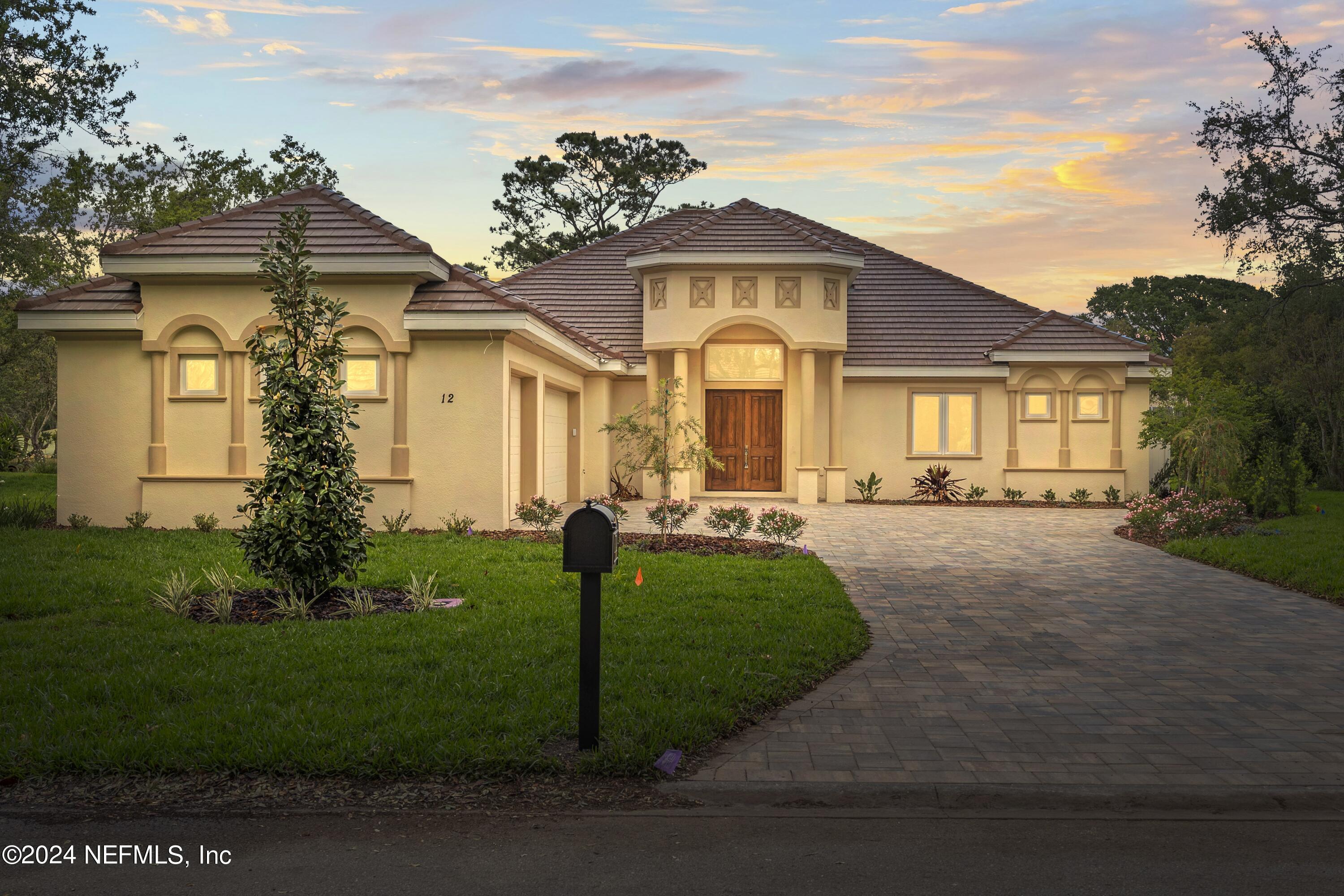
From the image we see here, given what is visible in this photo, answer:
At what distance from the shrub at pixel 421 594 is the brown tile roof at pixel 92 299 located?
9052 mm

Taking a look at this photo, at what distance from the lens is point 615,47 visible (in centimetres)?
1446

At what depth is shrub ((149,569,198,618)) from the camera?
26.9 feet

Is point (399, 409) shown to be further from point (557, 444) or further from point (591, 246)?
point (591, 246)

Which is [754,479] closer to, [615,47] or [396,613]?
[615,47]

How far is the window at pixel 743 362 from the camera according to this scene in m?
23.8

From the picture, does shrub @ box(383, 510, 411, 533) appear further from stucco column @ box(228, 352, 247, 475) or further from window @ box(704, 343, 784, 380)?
window @ box(704, 343, 784, 380)

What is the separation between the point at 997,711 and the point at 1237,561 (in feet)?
27.6

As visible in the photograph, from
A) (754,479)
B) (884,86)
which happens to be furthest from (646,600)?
(754,479)

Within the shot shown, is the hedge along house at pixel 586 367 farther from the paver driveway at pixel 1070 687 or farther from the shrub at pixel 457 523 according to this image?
the paver driveway at pixel 1070 687

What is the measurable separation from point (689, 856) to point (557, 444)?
54.3 feet

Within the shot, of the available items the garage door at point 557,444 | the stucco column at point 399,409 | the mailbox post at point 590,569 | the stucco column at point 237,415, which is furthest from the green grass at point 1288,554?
the stucco column at point 237,415

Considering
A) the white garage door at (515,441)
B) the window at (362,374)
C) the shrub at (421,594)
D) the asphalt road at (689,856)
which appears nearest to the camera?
the asphalt road at (689,856)

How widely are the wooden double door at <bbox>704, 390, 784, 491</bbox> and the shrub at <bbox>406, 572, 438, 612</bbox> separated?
1486 centimetres

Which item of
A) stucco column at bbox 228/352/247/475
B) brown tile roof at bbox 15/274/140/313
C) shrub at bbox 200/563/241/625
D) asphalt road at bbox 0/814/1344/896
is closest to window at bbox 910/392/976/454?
stucco column at bbox 228/352/247/475
